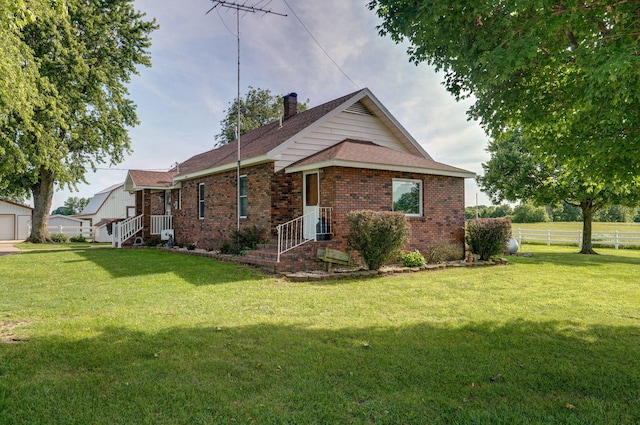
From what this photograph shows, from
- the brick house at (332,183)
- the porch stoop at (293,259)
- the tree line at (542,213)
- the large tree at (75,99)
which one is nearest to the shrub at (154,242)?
the brick house at (332,183)

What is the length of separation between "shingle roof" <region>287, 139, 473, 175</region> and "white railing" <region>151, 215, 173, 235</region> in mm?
11110

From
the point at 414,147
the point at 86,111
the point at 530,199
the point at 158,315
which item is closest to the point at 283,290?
the point at 158,315

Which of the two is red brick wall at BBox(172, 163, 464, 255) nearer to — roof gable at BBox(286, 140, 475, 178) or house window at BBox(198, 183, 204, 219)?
roof gable at BBox(286, 140, 475, 178)

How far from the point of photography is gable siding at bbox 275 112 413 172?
43.0 feet

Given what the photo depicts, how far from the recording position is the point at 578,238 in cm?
2488

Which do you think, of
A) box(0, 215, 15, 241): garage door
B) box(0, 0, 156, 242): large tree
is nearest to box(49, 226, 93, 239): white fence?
box(0, 215, 15, 241): garage door

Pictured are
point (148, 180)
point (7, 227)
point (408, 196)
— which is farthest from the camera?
point (7, 227)

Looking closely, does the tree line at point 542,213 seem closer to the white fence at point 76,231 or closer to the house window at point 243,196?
the house window at point 243,196

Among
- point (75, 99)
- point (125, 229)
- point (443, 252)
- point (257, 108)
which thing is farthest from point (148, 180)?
point (257, 108)

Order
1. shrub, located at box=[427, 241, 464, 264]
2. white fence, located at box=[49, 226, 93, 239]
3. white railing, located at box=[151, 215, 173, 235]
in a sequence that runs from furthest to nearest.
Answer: white fence, located at box=[49, 226, 93, 239] < white railing, located at box=[151, 215, 173, 235] < shrub, located at box=[427, 241, 464, 264]

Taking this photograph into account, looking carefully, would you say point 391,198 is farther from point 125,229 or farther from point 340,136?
point 125,229

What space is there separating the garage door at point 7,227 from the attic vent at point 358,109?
32753mm

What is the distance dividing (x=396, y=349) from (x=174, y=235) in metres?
17.4

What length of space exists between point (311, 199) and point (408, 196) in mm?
3259
